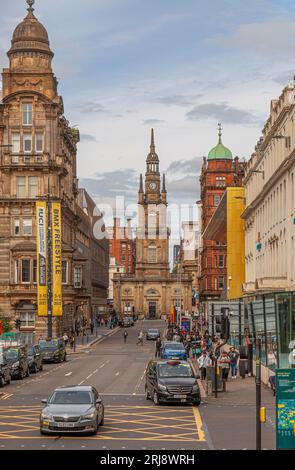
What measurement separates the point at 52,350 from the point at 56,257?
21468 mm

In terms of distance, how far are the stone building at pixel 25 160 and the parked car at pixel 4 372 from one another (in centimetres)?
4515

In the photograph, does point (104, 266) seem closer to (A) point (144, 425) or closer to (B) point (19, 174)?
(B) point (19, 174)

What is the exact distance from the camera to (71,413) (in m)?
27.9

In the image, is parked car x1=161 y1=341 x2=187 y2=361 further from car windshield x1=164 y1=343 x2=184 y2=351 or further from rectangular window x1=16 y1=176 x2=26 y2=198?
rectangular window x1=16 y1=176 x2=26 y2=198

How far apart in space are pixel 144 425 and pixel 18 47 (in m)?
69.9

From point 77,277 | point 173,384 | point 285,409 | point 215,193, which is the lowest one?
point 173,384

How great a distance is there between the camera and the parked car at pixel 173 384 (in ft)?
120

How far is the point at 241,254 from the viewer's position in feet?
300

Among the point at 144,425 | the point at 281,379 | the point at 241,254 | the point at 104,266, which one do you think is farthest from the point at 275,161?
the point at 104,266

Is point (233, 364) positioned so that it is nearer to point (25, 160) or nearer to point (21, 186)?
point (21, 186)

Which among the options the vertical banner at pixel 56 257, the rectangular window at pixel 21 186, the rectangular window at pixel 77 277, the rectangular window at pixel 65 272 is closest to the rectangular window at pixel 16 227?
the rectangular window at pixel 21 186

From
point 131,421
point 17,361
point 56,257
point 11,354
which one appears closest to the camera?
point 131,421

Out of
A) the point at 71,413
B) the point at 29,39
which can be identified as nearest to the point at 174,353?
the point at 71,413

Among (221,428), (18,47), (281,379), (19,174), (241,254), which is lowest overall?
(221,428)
